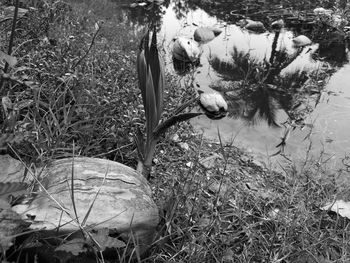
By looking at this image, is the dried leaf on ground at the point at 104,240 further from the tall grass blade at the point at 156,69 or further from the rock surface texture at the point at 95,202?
the tall grass blade at the point at 156,69

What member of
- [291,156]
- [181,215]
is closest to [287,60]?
[291,156]

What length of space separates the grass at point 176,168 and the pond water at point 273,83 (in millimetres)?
333

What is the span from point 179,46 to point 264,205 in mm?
2895

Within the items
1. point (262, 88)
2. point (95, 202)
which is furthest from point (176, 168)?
point (262, 88)

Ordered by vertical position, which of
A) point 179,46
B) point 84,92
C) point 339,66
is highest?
point 84,92

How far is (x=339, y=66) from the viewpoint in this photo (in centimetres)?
545

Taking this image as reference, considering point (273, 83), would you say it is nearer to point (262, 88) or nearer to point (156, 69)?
point (262, 88)

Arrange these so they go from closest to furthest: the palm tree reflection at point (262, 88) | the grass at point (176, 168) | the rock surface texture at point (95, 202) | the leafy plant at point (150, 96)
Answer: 1. the rock surface texture at point (95, 202)
2. the grass at point (176, 168)
3. the leafy plant at point (150, 96)
4. the palm tree reflection at point (262, 88)

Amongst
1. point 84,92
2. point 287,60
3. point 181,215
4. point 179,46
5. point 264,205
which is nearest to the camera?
point 181,215

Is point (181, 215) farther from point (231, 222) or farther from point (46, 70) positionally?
point (46, 70)

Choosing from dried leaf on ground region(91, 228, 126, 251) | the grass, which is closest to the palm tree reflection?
the grass

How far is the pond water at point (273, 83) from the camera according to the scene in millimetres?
3736

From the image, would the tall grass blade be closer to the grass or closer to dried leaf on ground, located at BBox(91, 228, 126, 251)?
the grass

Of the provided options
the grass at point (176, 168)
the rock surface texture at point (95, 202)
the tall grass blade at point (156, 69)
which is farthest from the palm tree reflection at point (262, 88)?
the rock surface texture at point (95, 202)
